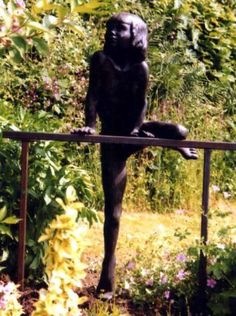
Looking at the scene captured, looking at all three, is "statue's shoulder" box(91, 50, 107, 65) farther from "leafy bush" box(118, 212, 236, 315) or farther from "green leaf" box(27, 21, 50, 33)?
"green leaf" box(27, 21, 50, 33)

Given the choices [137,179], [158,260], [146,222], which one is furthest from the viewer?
[137,179]

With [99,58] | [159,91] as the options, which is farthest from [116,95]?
[159,91]

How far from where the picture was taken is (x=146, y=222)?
611cm

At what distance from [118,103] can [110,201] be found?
539mm

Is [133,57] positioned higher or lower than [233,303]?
higher

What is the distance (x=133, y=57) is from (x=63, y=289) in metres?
1.83

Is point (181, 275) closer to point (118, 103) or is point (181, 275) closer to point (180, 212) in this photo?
point (118, 103)

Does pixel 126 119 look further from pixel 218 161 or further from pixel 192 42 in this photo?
pixel 192 42

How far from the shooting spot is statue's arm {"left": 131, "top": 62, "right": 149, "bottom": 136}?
3.47m

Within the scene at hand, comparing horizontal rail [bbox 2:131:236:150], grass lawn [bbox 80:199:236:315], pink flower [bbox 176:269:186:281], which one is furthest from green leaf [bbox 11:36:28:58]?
pink flower [bbox 176:269:186:281]

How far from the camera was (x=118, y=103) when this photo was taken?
3.55m

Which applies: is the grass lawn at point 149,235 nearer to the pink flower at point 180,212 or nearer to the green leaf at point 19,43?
A: the pink flower at point 180,212

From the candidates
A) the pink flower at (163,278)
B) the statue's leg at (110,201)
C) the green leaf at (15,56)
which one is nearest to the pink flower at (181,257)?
the pink flower at (163,278)

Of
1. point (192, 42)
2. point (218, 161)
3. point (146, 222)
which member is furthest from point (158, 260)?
point (192, 42)
